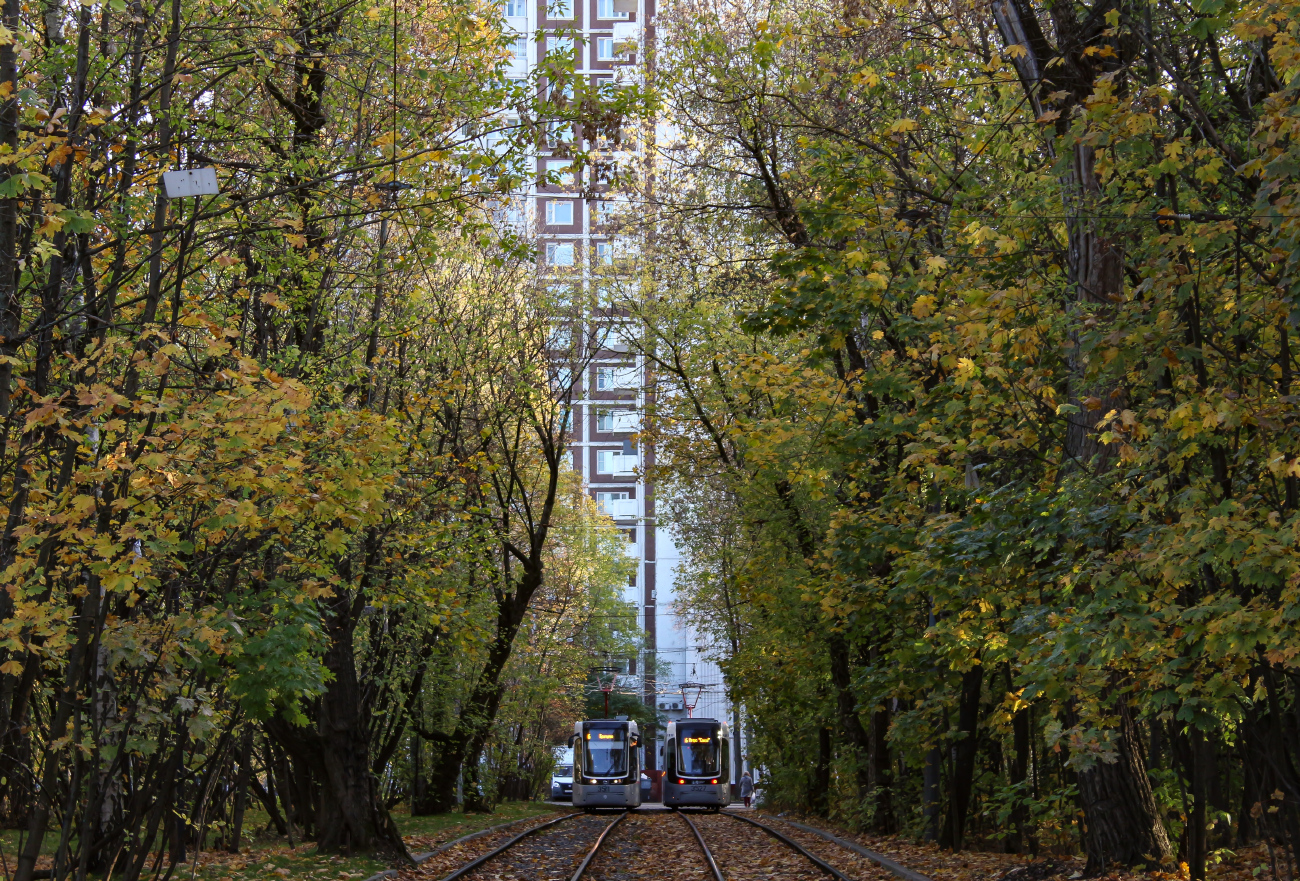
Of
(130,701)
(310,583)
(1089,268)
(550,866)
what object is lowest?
(550,866)

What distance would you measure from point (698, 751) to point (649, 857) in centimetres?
2036

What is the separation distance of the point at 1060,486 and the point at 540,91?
18.5ft

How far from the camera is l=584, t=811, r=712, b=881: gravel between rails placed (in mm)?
17000

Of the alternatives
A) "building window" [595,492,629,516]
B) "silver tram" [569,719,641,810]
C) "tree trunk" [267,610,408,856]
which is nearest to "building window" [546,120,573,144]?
"tree trunk" [267,610,408,856]

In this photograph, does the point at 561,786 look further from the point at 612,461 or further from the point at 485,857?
the point at 485,857

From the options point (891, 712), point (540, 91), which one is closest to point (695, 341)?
point (891, 712)

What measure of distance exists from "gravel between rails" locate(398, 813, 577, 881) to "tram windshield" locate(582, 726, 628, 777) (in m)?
12.5

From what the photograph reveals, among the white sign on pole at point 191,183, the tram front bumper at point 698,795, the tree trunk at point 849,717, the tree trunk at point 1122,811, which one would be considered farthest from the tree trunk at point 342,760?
the tram front bumper at point 698,795

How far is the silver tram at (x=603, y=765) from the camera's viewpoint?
37.1m

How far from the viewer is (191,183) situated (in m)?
6.96

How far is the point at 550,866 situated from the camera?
1772 centimetres

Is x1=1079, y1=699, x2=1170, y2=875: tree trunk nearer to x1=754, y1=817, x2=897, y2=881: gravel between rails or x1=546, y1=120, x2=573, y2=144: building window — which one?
x1=754, y1=817, x2=897, y2=881: gravel between rails

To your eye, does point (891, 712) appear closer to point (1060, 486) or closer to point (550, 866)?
point (550, 866)

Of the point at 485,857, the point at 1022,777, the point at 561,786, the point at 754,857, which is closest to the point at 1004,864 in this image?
the point at 1022,777
